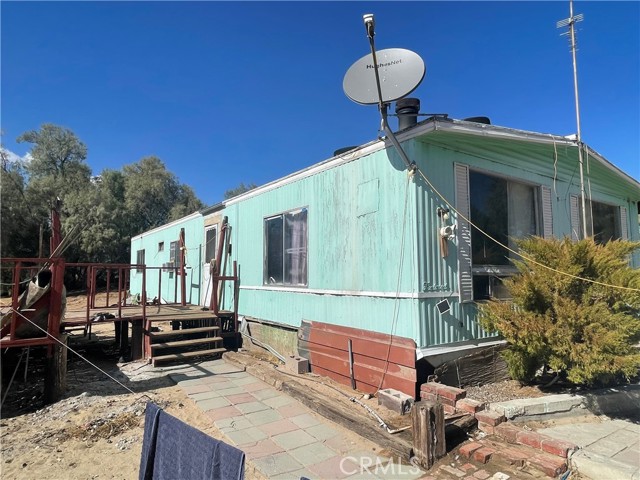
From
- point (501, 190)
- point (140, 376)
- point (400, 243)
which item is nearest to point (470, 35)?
point (501, 190)

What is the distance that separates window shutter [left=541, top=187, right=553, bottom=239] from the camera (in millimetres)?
5742

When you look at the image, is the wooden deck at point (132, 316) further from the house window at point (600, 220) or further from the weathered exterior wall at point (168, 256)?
the house window at point (600, 220)

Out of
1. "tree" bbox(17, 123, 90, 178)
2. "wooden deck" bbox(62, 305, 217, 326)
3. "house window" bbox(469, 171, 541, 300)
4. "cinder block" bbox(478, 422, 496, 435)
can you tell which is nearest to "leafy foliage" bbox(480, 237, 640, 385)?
"house window" bbox(469, 171, 541, 300)

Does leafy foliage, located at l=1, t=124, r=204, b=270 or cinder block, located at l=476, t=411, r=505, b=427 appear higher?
leafy foliage, located at l=1, t=124, r=204, b=270

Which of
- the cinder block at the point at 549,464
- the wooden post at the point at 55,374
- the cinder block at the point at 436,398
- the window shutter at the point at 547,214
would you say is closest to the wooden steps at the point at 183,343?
the wooden post at the point at 55,374

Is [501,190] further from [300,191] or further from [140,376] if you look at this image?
[140,376]

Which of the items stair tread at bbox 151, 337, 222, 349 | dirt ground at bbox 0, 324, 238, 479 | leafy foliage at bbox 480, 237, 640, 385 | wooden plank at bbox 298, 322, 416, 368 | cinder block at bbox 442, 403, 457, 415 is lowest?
dirt ground at bbox 0, 324, 238, 479

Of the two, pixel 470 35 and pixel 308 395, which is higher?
pixel 470 35

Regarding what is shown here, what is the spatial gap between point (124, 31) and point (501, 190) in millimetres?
7283

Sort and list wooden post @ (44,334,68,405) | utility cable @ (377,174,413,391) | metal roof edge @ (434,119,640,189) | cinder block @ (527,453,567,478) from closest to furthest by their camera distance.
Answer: cinder block @ (527,453,567,478) < metal roof edge @ (434,119,640,189) < utility cable @ (377,174,413,391) < wooden post @ (44,334,68,405)

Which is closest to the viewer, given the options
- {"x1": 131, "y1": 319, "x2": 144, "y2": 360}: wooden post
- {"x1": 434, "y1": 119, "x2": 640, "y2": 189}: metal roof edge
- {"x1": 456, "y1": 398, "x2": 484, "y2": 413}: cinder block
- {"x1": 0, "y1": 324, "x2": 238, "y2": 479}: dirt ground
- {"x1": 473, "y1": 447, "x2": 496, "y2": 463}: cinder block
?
{"x1": 473, "y1": 447, "x2": 496, "y2": 463}: cinder block

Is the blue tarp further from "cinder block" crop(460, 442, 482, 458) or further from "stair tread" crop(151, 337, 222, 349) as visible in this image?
"stair tread" crop(151, 337, 222, 349)

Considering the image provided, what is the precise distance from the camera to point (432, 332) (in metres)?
4.30

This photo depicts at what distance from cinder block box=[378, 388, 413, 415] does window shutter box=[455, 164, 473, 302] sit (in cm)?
136
